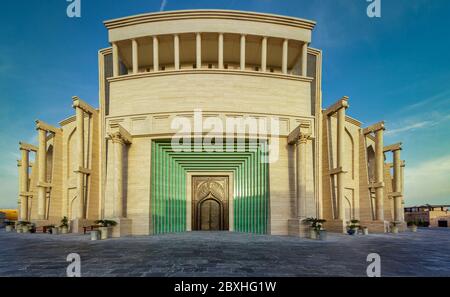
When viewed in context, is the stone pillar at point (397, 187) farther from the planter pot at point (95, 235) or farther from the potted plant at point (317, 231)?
the planter pot at point (95, 235)

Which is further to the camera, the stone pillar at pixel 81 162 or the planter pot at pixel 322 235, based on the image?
the stone pillar at pixel 81 162

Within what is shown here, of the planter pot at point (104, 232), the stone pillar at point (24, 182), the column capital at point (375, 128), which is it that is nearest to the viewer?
the planter pot at point (104, 232)

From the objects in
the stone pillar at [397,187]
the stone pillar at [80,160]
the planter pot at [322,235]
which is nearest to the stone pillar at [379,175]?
the stone pillar at [397,187]

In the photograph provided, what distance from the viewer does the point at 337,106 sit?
70.7 ft

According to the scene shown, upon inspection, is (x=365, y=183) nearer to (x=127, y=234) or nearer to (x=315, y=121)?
(x=315, y=121)

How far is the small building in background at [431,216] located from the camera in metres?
38.7

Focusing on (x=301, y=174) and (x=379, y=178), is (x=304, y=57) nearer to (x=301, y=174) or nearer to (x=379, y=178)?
(x=301, y=174)

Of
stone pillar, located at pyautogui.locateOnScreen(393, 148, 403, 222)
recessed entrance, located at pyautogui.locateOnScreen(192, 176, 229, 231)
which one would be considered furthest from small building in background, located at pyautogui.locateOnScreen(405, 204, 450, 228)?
recessed entrance, located at pyautogui.locateOnScreen(192, 176, 229, 231)

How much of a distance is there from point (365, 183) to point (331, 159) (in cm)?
570

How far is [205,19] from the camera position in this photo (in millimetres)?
22375

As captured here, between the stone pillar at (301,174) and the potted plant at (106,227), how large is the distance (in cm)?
1330

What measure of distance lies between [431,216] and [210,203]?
131 feet
